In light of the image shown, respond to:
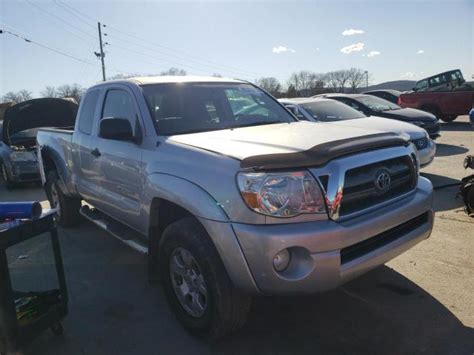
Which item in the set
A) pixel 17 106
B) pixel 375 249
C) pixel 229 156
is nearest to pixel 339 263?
pixel 375 249

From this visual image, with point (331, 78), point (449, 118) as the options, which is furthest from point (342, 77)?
point (449, 118)

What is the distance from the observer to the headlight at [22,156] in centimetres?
1001

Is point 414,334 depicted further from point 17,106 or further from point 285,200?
point 17,106

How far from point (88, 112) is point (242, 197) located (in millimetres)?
3287

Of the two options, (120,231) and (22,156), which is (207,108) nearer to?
(120,231)

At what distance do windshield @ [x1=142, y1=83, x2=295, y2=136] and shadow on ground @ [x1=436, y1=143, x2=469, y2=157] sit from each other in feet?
24.3

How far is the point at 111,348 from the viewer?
3.21 m

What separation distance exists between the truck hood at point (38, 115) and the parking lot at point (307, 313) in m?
6.32

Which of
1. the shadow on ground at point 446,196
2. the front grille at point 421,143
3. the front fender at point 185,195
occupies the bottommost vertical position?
the shadow on ground at point 446,196

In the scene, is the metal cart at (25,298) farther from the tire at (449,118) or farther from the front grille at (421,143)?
the tire at (449,118)

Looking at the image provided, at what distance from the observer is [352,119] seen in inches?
344

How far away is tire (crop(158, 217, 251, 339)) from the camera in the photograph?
2865mm

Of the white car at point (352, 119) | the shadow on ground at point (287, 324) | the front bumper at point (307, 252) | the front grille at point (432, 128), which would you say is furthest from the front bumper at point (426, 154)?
the front bumper at point (307, 252)

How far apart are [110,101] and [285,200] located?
2.78m
